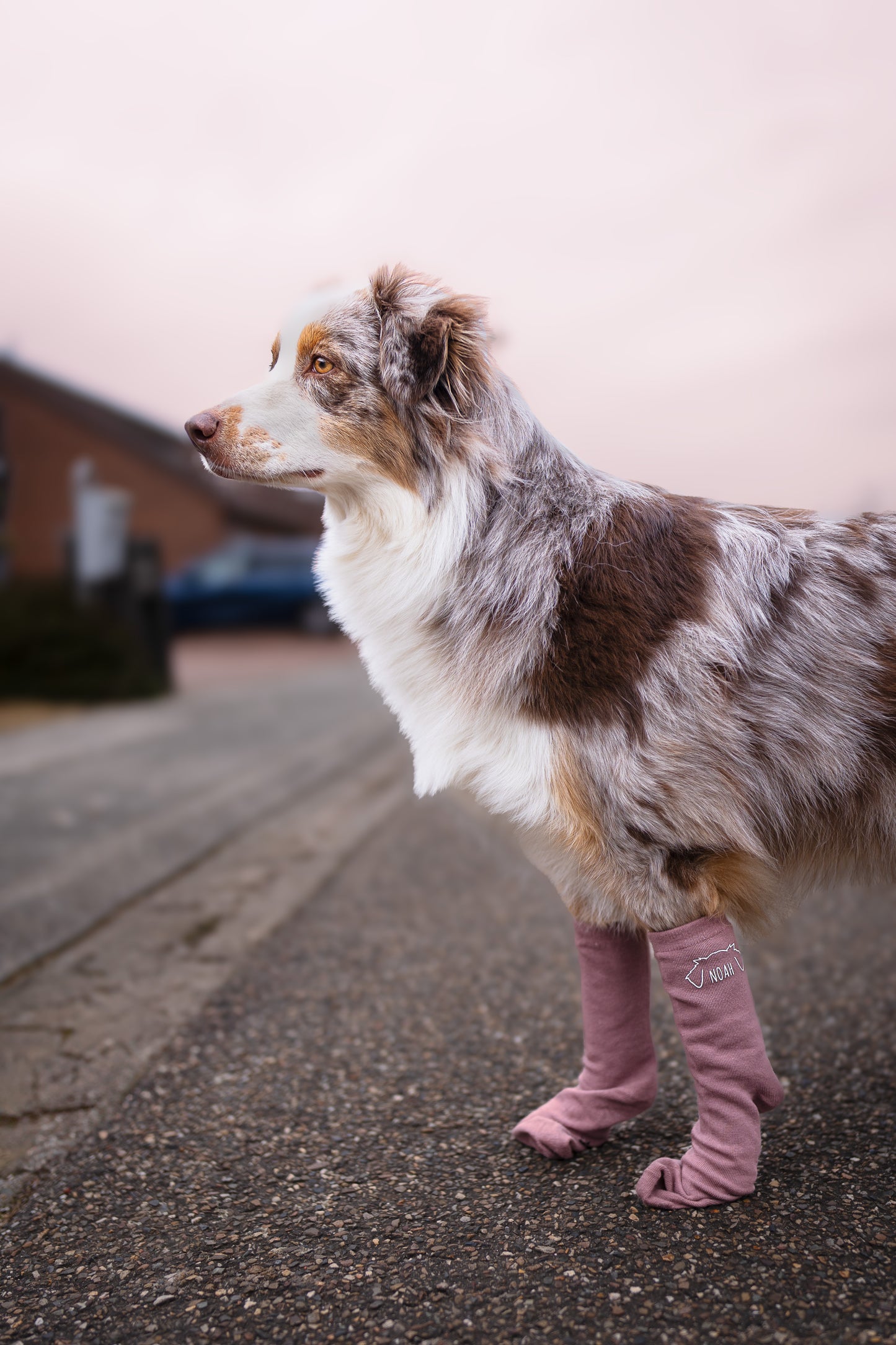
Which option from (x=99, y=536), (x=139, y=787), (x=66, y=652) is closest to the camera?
(x=139, y=787)

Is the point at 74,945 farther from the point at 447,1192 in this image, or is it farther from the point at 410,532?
the point at 410,532

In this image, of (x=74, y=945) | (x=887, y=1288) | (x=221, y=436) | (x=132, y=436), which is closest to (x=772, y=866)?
(x=887, y=1288)

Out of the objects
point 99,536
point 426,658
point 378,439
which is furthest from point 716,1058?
point 99,536

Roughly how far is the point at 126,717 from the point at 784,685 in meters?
8.99

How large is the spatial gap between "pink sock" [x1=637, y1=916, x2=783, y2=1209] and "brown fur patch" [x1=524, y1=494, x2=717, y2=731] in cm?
47

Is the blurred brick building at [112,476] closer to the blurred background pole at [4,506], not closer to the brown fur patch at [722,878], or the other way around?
the blurred background pole at [4,506]

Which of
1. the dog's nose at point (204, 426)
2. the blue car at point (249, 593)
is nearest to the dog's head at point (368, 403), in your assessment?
the dog's nose at point (204, 426)

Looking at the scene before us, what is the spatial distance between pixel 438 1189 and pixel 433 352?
184 centimetres

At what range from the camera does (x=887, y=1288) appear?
183cm

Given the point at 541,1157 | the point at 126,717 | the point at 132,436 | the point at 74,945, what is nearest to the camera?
the point at 541,1157

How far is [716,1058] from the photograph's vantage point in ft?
6.73

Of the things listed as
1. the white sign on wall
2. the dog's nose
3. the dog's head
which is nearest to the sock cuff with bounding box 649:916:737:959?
the dog's head

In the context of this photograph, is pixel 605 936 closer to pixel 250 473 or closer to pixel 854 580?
pixel 854 580

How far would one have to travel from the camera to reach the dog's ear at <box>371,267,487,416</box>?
2170 millimetres
